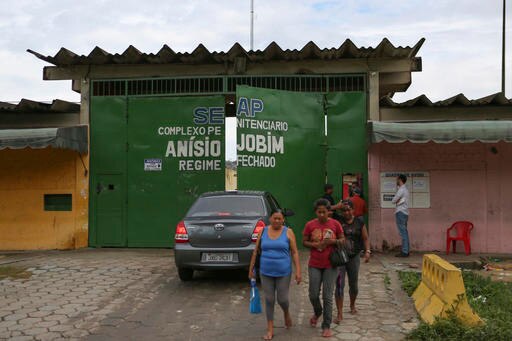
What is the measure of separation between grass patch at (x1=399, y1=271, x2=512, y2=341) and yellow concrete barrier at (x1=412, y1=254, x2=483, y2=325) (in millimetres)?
133

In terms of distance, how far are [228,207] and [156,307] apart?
213 cm

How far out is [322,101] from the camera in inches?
473

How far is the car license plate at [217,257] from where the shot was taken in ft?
25.0

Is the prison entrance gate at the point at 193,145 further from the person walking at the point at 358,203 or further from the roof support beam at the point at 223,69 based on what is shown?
the person walking at the point at 358,203

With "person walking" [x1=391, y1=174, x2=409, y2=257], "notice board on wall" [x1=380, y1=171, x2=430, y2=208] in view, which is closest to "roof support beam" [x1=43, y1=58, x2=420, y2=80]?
"notice board on wall" [x1=380, y1=171, x2=430, y2=208]

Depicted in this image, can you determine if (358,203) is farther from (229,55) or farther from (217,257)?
(229,55)

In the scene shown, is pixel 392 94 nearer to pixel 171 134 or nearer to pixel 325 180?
pixel 325 180

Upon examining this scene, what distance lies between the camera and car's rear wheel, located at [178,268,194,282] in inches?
325

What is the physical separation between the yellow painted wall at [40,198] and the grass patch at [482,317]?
8057mm

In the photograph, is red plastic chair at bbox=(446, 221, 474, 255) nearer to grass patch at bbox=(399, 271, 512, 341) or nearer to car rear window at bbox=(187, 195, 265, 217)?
grass patch at bbox=(399, 271, 512, 341)

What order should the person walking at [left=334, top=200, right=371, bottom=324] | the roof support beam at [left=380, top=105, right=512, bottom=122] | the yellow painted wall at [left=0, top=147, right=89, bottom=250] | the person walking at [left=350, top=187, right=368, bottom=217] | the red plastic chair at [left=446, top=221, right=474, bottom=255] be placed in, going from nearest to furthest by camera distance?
the person walking at [left=334, top=200, right=371, bottom=324] < the person walking at [left=350, top=187, right=368, bottom=217] < the red plastic chair at [left=446, top=221, right=474, bottom=255] < the roof support beam at [left=380, top=105, right=512, bottom=122] < the yellow painted wall at [left=0, top=147, right=89, bottom=250]

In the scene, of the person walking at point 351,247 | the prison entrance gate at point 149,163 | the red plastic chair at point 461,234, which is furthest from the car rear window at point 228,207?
the red plastic chair at point 461,234

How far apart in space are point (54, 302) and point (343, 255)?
4182 millimetres

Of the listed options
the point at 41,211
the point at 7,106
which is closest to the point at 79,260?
the point at 41,211
